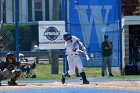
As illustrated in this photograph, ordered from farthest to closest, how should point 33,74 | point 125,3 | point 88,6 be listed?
point 125,3, point 88,6, point 33,74

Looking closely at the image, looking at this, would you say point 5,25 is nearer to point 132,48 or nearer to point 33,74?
point 33,74

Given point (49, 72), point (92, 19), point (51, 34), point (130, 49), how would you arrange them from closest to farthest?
point (51, 34) → point (92, 19) → point (49, 72) → point (130, 49)

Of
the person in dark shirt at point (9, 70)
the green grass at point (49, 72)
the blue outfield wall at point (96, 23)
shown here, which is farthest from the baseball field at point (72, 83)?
the blue outfield wall at point (96, 23)

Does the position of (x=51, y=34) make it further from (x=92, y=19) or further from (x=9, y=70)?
(x=9, y=70)

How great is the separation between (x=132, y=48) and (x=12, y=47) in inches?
255

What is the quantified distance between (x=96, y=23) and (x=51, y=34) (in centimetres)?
233

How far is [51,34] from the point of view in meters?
22.7

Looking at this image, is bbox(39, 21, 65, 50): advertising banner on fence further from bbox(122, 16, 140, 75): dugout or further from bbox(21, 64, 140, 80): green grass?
bbox(122, 16, 140, 75): dugout

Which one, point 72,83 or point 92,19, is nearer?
point 72,83

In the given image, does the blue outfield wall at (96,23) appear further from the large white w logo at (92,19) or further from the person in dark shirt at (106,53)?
the person in dark shirt at (106,53)

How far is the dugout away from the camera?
23.4 metres

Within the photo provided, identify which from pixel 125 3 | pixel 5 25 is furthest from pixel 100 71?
pixel 125 3

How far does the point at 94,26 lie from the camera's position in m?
23.5

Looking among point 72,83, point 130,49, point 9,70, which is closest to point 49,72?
point 130,49
